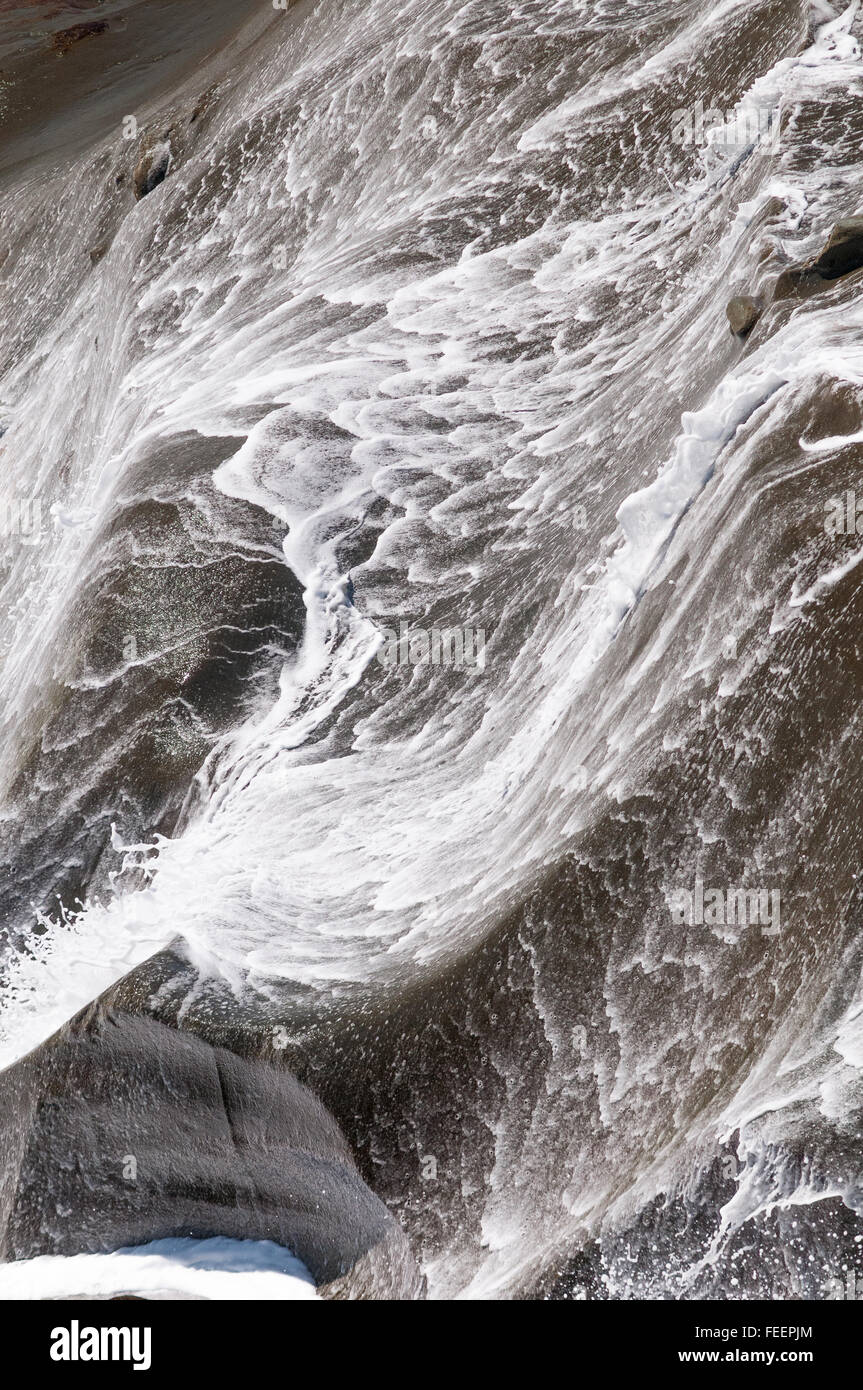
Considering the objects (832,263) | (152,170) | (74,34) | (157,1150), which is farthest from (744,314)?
(74,34)

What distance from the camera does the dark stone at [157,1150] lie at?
6.98 m

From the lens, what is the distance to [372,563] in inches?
426

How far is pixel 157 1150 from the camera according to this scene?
7520mm

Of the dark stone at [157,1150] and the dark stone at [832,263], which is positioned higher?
the dark stone at [832,263]

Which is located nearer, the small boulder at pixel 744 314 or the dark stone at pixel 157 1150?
the dark stone at pixel 157 1150

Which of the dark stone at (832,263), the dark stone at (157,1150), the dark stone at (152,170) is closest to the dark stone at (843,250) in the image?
the dark stone at (832,263)

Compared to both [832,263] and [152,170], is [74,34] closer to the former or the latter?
[152,170]

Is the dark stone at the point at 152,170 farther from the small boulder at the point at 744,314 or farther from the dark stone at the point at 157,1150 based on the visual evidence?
the dark stone at the point at 157,1150

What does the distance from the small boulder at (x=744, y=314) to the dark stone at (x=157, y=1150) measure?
5713 mm

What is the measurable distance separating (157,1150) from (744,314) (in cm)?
660

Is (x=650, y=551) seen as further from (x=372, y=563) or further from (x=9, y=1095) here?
(x=9, y=1095)

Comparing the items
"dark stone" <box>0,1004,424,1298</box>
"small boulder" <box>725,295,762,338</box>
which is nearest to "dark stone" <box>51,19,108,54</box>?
"small boulder" <box>725,295,762,338</box>

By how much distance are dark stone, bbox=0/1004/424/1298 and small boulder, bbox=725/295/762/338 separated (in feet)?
18.7

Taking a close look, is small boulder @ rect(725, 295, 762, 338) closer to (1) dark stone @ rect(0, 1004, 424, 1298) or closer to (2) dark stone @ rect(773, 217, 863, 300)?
(2) dark stone @ rect(773, 217, 863, 300)
